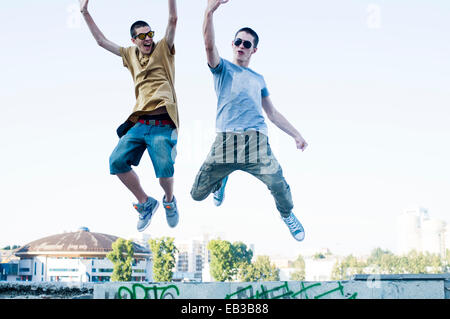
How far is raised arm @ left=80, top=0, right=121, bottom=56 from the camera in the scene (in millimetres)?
9664

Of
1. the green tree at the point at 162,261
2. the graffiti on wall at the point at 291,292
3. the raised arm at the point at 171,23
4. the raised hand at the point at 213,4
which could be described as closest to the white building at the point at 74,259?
the green tree at the point at 162,261

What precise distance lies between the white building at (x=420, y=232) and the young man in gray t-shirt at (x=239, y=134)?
162342 millimetres

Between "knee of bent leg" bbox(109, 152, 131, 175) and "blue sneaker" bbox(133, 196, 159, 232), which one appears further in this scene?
"blue sneaker" bbox(133, 196, 159, 232)

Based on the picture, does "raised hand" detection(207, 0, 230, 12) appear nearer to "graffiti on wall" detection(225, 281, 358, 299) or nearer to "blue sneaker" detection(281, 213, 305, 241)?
"blue sneaker" detection(281, 213, 305, 241)

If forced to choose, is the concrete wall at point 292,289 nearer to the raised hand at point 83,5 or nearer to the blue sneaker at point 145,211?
the blue sneaker at point 145,211

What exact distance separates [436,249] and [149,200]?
570 feet

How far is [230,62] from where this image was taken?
9.68 m

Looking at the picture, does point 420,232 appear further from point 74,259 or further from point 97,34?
point 97,34

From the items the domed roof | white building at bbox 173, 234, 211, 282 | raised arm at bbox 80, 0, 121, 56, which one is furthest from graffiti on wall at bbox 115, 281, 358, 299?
white building at bbox 173, 234, 211, 282

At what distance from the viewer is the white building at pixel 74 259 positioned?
86.1m

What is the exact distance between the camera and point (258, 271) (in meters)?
90.1

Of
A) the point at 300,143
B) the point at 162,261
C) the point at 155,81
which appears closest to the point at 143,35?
the point at 155,81
